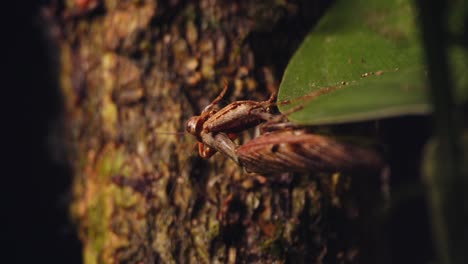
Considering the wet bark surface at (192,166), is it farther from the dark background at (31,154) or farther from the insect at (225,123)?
the dark background at (31,154)

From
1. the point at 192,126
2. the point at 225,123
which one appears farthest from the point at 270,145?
the point at 192,126

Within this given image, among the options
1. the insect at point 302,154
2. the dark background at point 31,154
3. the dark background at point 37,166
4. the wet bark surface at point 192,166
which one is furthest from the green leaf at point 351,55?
the dark background at point 31,154

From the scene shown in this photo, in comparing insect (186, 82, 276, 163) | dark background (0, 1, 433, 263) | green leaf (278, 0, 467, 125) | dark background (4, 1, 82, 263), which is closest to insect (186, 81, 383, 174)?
insect (186, 82, 276, 163)

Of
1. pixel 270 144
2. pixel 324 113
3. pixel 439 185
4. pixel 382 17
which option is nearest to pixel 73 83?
pixel 270 144

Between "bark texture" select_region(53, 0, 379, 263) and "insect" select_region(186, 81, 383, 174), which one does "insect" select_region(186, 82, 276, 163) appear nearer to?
"insect" select_region(186, 81, 383, 174)

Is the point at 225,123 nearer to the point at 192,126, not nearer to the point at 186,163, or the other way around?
the point at 192,126
